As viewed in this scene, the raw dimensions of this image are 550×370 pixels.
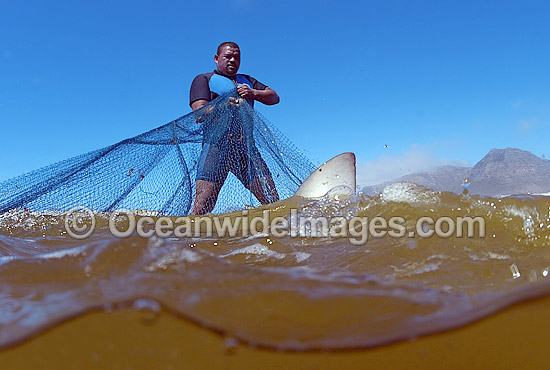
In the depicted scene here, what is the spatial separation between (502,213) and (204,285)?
2.08m

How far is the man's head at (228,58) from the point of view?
5.22m

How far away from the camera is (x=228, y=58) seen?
17.1ft

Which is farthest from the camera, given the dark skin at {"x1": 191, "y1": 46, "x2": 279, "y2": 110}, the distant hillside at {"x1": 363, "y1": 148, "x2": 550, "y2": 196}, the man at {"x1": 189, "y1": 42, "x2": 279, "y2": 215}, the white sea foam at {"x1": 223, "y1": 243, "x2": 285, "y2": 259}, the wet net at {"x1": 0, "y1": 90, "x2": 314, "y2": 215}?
the distant hillside at {"x1": 363, "y1": 148, "x2": 550, "y2": 196}

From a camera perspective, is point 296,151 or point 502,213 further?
point 296,151

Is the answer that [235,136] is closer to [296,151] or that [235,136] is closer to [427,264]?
[296,151]

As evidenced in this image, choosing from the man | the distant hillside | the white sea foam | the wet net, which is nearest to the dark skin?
the man

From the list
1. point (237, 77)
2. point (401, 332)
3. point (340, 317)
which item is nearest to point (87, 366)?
point (340, 317)

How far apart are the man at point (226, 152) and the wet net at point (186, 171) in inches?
0.5

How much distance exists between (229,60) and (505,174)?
7.85m

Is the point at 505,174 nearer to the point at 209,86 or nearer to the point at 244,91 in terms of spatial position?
the point at 244,91

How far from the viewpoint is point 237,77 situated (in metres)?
5.35

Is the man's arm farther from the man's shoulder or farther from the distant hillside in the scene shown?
the distant hillside

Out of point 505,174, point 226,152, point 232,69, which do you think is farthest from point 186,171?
point 505,174

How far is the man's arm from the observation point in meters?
4.95
